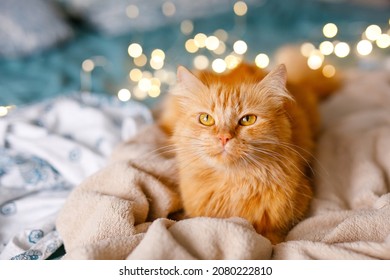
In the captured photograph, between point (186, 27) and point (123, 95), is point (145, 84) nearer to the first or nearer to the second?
point (123, 95)

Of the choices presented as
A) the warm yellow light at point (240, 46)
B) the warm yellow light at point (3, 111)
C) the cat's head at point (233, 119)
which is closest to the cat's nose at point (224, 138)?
the cat's head at point (233, 119)

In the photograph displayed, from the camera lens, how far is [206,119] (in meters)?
1.24

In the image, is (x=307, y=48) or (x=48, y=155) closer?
(x=48, y=155)

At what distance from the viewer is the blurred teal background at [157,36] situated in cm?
223

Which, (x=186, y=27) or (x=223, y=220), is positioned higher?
(x=186, y=27)

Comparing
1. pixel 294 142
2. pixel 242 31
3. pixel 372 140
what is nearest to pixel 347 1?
pixel 242 31

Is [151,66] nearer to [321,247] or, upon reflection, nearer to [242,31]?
[242,31]

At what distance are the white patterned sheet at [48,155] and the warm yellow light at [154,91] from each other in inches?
10.1

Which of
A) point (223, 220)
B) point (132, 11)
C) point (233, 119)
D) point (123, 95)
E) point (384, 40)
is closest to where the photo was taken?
point (223, 220)

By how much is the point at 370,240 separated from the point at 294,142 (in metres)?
0.39

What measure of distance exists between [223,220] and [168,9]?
224 cm

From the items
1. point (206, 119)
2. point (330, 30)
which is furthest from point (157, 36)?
point (206, 119)

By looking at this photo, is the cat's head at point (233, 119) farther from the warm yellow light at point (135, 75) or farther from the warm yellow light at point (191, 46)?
the warm yellow light at point (191, 46)
